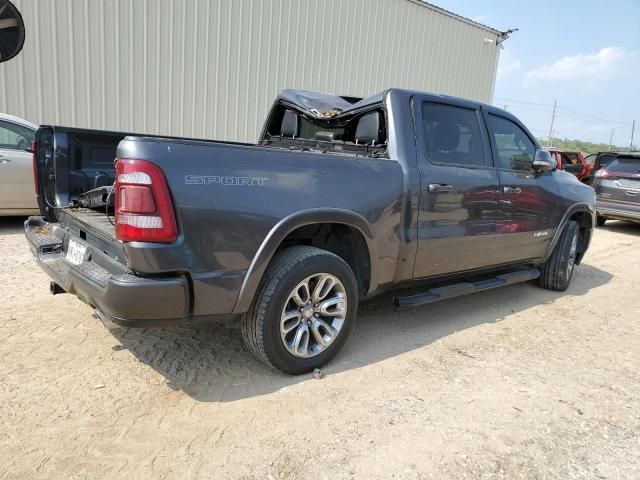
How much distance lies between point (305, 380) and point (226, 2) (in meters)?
8.97

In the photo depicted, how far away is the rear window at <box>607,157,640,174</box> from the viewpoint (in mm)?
9797

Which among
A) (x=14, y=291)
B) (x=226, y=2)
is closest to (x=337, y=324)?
(x=14, y=291)

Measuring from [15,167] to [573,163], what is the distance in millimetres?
13772

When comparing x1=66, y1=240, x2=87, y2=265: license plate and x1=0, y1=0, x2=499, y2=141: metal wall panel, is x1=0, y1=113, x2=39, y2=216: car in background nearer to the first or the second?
x1=0, y1=0, x2=499, y2=141: metal wall panel

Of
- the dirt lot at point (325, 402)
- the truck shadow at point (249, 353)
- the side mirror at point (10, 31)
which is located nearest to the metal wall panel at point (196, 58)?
the side mirror at point (10, 31)

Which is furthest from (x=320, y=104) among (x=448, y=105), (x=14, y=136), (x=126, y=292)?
(x=14, y=136)

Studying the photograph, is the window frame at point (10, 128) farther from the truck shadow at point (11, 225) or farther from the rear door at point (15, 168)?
the truck shadow at point (11, 225)

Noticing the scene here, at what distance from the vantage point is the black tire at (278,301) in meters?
2.73

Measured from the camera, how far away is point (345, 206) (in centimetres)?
299

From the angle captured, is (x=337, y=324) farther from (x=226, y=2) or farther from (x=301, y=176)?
(x=226, y=2)

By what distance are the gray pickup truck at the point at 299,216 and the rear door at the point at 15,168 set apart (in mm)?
3301

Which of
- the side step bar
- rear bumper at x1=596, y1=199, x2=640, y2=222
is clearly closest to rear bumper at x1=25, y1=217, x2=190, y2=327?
the side step bar

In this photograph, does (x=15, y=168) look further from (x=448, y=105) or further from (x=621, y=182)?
(x=621, y=182)

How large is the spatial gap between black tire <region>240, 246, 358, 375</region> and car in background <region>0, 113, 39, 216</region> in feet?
16.5
